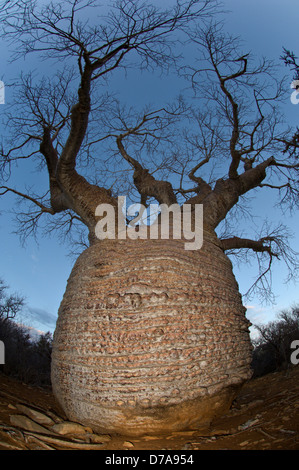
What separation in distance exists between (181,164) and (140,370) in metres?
3.96

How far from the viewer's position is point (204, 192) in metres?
4.62

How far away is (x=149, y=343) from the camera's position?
226 cm
